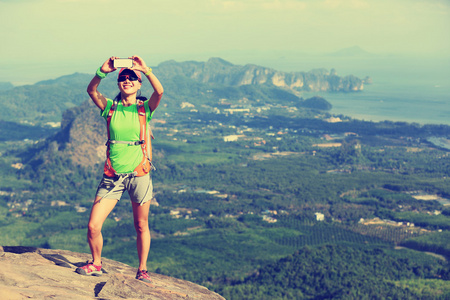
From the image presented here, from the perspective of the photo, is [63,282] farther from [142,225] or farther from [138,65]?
[138,65]

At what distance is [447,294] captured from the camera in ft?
283

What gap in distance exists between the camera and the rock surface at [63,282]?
50.1 ft

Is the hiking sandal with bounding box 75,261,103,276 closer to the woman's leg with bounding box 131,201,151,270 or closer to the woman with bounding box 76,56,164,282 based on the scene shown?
the woman with bounding box 76,56,164,282

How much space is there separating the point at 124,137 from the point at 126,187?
143 centimetres

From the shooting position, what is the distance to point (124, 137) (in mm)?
17281

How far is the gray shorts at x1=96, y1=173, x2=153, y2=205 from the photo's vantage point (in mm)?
17453

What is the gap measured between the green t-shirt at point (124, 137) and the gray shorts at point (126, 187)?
12.1 inches

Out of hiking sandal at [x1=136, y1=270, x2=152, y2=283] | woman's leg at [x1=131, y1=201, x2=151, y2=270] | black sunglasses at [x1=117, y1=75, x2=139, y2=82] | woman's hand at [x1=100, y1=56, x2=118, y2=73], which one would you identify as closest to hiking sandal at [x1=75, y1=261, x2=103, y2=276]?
hiking sandal at [x1=136, y1=270, x2=152, y2=283]

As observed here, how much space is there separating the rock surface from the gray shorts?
2.16 meters

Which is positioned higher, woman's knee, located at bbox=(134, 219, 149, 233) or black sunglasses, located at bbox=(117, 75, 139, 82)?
black sunglasses, located at bbox=(117, 75, 139, 82)

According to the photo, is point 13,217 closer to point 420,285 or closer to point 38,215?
point 38,215

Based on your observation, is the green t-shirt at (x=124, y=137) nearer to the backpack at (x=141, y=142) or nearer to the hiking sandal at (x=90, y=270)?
the backpack at (x=141, y=142)

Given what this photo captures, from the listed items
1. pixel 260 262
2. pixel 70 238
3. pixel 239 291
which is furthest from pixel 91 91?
pixel 70 238

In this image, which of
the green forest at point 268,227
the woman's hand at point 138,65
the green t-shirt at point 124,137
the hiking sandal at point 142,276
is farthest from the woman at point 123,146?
the green forest at point 268,227
